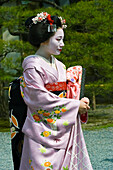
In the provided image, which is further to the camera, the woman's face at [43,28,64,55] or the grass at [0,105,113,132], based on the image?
the grass at [0,105,113,132]

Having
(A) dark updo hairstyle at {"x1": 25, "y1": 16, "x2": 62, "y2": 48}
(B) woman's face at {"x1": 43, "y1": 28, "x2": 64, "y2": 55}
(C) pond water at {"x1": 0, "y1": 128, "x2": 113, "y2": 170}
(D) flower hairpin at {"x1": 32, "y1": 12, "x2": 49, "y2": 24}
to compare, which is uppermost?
(D) flower hairpin at {"x1": 32, "y1": 12, "x2": 49, "y2": 24}

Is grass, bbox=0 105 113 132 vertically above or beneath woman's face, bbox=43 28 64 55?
beneath

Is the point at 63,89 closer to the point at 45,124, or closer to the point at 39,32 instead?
the point at 45,124

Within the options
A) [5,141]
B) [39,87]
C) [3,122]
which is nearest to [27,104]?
[39,87]

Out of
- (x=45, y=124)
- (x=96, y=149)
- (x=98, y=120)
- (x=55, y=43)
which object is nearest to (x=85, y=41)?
(x=98, y=120)

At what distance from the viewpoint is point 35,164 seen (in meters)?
2.17

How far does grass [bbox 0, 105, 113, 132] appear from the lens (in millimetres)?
7137

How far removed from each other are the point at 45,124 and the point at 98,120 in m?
5.75

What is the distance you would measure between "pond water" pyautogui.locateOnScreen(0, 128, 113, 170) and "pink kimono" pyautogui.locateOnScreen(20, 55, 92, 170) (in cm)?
189

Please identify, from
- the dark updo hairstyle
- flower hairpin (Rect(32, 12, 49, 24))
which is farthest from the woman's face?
flower hairpin (Rect(32, 12, 49, 24))

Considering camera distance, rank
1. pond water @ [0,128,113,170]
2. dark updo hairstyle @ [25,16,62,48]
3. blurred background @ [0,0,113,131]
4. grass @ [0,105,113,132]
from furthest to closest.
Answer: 1. blurred background @ [0,0,113,131]
2. grass @ [0,105,113,132]
3. pond water @ [0,128,113,170]
4. dark updo hairstyle @ [25,16,62,48]

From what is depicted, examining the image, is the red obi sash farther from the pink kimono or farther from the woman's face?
the woman's face

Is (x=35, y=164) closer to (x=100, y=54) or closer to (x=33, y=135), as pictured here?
(x=33, y=135)

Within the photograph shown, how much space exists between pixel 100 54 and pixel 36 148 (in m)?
5.51
